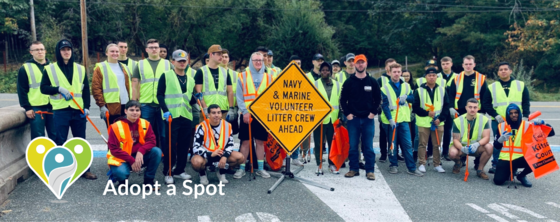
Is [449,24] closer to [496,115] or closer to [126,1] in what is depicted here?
[126,1]

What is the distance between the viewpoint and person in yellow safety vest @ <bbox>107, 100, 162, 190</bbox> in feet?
19.4

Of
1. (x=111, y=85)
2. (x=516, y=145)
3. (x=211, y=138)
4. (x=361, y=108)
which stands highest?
(x=111, y=85)

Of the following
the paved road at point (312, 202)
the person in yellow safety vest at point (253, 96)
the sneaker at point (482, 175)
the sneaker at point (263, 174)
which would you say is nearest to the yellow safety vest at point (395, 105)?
the paved road at point (312, 202)

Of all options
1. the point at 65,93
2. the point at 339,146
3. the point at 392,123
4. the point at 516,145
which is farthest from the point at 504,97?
the point at 65,93

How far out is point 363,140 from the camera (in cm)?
711

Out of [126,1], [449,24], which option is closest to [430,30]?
[449,24]

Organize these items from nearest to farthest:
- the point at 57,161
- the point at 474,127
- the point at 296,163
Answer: the point at 57,161 → the point at 474,127 → the point at 296,163

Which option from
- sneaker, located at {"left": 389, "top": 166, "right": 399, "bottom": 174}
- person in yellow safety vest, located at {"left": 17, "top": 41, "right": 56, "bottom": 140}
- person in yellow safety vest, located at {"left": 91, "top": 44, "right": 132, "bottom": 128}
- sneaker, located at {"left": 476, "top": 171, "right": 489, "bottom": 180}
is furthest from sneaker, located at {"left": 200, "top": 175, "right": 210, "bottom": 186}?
sneaker, located at {"left": 476, "top": 171, "right": 489, "bottom": 180}

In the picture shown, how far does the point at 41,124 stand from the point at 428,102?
6.08 m

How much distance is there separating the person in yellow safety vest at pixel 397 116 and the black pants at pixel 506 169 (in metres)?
1.11

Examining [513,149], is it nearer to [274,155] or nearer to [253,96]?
[274,155]

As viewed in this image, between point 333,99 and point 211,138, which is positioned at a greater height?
point 333,99

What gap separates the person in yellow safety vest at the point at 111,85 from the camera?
23.0 feet

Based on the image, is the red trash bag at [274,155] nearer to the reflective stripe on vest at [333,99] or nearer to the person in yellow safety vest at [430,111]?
the reflective stripe on vest at [333,99]
